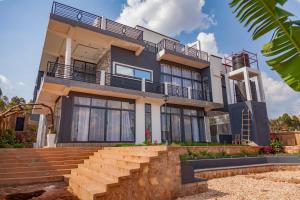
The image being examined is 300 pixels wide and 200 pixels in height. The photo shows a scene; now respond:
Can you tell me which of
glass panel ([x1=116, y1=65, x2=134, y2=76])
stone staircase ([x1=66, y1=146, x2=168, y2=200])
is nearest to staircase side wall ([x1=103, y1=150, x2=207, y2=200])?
stone staircase ([x1=66, y1=146, x2=168, y2=200])

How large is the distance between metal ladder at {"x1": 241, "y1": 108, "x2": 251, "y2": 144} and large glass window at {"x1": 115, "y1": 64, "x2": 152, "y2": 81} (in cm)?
850

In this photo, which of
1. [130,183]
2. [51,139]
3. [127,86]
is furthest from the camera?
[127,86]

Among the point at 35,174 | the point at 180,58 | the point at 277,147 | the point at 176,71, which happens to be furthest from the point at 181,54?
the point at 35,174

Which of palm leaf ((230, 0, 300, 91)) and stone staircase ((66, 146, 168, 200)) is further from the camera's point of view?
stone staircase ((66, 146, 168, 200))

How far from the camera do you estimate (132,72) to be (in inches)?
563

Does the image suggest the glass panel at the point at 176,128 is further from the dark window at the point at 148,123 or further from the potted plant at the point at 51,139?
the potted plant at the point at 51,139

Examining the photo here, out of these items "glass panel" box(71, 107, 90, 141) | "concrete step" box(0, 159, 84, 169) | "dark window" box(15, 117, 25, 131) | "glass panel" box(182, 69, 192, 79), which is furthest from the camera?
"dark window" box(15, 117, 25, 131)

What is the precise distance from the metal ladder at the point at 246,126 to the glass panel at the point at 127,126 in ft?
30.6

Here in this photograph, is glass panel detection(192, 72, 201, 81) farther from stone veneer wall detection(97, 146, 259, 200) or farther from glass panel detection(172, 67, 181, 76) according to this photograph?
stone veneer wall detection(97, 146, 259, 200)

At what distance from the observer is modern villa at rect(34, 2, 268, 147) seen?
11.4m

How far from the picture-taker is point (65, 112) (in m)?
11.1

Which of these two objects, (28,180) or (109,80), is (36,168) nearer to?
(28,180)

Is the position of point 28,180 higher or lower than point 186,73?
lower

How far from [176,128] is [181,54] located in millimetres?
6365
